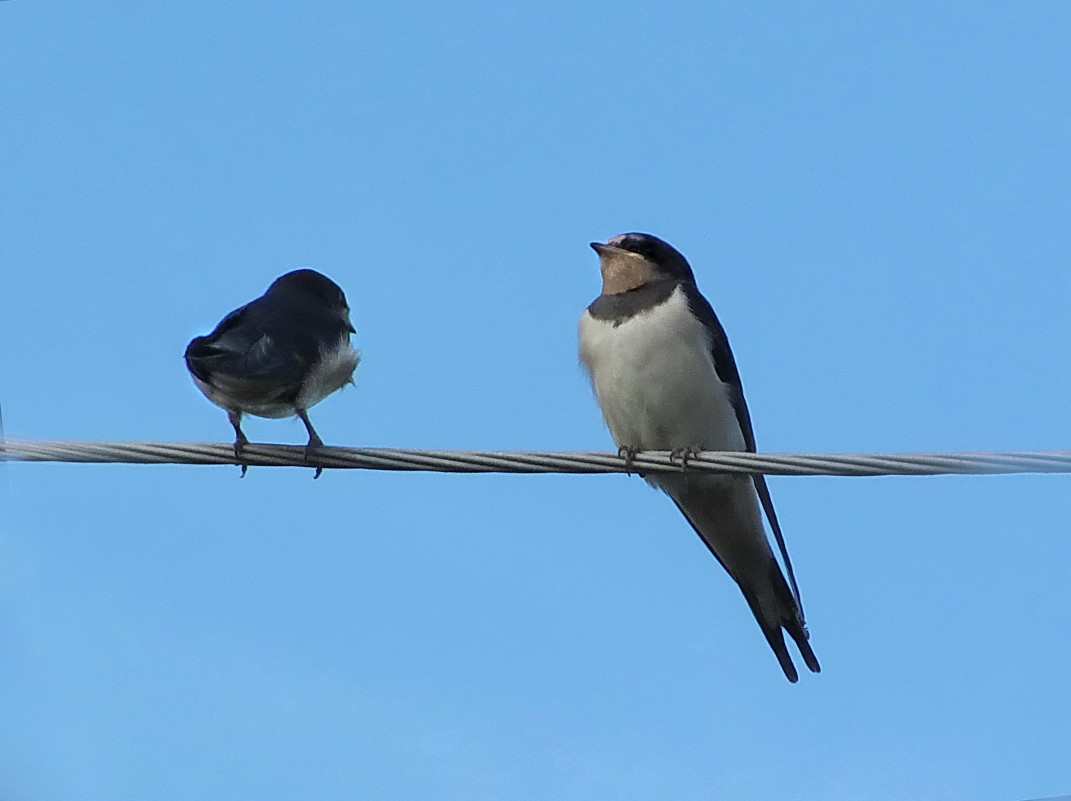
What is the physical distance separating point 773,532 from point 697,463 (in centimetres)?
112

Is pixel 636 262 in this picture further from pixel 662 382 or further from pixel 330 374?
pixel 330 374

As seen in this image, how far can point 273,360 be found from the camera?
4953mm

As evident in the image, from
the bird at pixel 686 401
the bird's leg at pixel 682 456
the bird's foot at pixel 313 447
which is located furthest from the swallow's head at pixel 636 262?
the bird's foot at pixel 313 447

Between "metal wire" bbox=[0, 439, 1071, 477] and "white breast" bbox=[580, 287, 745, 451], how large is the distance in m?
1.16

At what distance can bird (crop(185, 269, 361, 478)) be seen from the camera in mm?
4891

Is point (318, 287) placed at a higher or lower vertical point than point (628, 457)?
higher

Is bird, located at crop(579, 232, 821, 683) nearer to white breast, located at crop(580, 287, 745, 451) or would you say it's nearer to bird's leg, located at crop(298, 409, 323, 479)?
white breast, located at crop(580, 287, 745, 451)

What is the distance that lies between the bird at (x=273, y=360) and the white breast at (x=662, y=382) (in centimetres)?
97

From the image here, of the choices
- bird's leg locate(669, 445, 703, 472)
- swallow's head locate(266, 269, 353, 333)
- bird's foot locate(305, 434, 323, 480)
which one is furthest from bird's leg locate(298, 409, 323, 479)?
bird's leg locate(669, 445, 703, 472)

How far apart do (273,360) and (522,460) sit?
124 cm

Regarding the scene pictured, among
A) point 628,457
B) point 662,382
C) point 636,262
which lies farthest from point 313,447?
point 636,262

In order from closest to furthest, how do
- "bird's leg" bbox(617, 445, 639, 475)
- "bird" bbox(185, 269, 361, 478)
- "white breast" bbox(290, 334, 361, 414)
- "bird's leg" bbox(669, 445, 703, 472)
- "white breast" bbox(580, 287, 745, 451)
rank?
"bird's leg" bbox(617, 445, 639, 475) → "bird" bbox(185, 269, 361, 478) → "bird's leg" bbox(669, 445, 703, 472) → "white breast" bbox(290, 334, 361, 414) → "white breast" bbox(580, 287, 745, 451)

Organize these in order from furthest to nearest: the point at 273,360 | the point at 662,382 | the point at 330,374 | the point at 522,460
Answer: the point at 662,382 → the point at 330,374 → the point at 273,360 → the point at 522,460

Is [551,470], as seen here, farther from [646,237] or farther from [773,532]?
[646,237]
